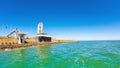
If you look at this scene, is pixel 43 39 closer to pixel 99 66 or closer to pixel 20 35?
pixel 20 35

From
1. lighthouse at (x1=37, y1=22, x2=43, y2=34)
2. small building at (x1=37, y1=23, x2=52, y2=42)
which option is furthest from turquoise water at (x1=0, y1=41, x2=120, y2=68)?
lighthouse at (x1=37, y1=22, x2=43, y2=34)

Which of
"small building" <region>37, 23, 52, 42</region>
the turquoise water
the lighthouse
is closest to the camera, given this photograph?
the turquoise water

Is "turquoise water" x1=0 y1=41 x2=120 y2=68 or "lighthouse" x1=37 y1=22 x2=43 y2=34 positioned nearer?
"turquoise water" x1=0 y1=41 x2=120 y2=68

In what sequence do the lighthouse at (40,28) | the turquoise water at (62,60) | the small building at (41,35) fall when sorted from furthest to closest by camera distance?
1. the lighthouse at (40,28)
2. the small building at (41,35)
3. the turquoise water at (62,60)

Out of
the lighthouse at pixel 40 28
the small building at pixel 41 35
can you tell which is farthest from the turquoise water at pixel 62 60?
the lighthouse at pixel 40 28

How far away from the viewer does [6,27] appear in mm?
111250

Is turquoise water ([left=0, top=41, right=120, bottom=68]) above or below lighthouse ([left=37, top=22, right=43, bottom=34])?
below

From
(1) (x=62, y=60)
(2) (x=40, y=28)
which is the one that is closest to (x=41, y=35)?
(2) (x=40, y=28)

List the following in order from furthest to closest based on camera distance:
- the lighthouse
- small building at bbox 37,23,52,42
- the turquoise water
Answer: the lighthouse < small building at bbox 37,23,52,42 < the turquoise water

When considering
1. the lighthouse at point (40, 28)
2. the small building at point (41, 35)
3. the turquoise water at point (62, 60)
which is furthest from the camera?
the lighthouse at point (40, 28)

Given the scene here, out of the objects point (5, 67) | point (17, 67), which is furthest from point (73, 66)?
point (5, 67)

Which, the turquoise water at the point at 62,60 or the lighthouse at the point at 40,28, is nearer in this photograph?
the turquoise water at the point at 62,60

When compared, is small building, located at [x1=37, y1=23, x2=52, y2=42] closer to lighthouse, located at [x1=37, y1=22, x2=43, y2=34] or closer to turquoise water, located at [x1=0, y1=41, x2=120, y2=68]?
lighthouse, located at [x1=37, y1=22, x2=43, y2=34]

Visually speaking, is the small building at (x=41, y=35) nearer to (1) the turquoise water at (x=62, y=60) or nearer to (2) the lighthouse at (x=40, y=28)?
(2) the lighthouse at (x=40, y=28)
